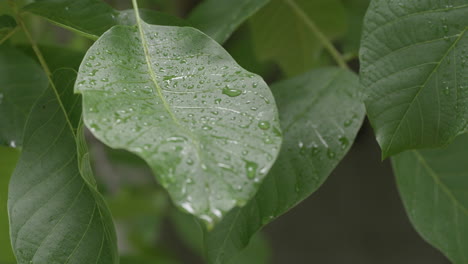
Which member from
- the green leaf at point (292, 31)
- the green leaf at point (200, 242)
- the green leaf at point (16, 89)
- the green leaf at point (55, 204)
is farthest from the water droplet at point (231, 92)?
the green leaf at point (200, 242)

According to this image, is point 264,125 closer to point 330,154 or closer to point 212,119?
point 212,119

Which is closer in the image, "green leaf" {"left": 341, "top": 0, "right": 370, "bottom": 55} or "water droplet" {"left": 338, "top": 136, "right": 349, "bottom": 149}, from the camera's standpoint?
"water droplet" {"left": 338, "top": 136, "right": 349, "bottom": 149}

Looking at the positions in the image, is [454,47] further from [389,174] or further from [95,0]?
[389,174]

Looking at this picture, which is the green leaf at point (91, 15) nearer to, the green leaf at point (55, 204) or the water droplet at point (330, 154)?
the green leaf at point (55, 204)

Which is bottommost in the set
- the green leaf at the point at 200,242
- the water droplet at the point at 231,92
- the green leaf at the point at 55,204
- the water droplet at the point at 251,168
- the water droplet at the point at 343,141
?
the green leaf at the point at 200,242

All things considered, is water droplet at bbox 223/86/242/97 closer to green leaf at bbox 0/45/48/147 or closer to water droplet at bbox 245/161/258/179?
water droplet at bbox 245/161/258/179

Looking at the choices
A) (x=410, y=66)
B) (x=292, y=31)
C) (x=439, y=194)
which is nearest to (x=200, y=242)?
(x=292, y=31)

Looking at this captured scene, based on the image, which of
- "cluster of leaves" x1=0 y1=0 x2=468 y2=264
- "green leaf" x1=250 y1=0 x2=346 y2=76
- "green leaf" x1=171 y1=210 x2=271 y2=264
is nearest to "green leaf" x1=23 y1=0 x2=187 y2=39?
"cluster of leaves" x1=0 y1=0 x2=468 y2=264

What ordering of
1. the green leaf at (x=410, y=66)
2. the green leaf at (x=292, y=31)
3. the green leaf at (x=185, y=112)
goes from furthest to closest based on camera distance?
the green leaf at (x=292, y=31)
the green leaf at (x=410, y=66)
the green leaf at (x=185, y=112)
